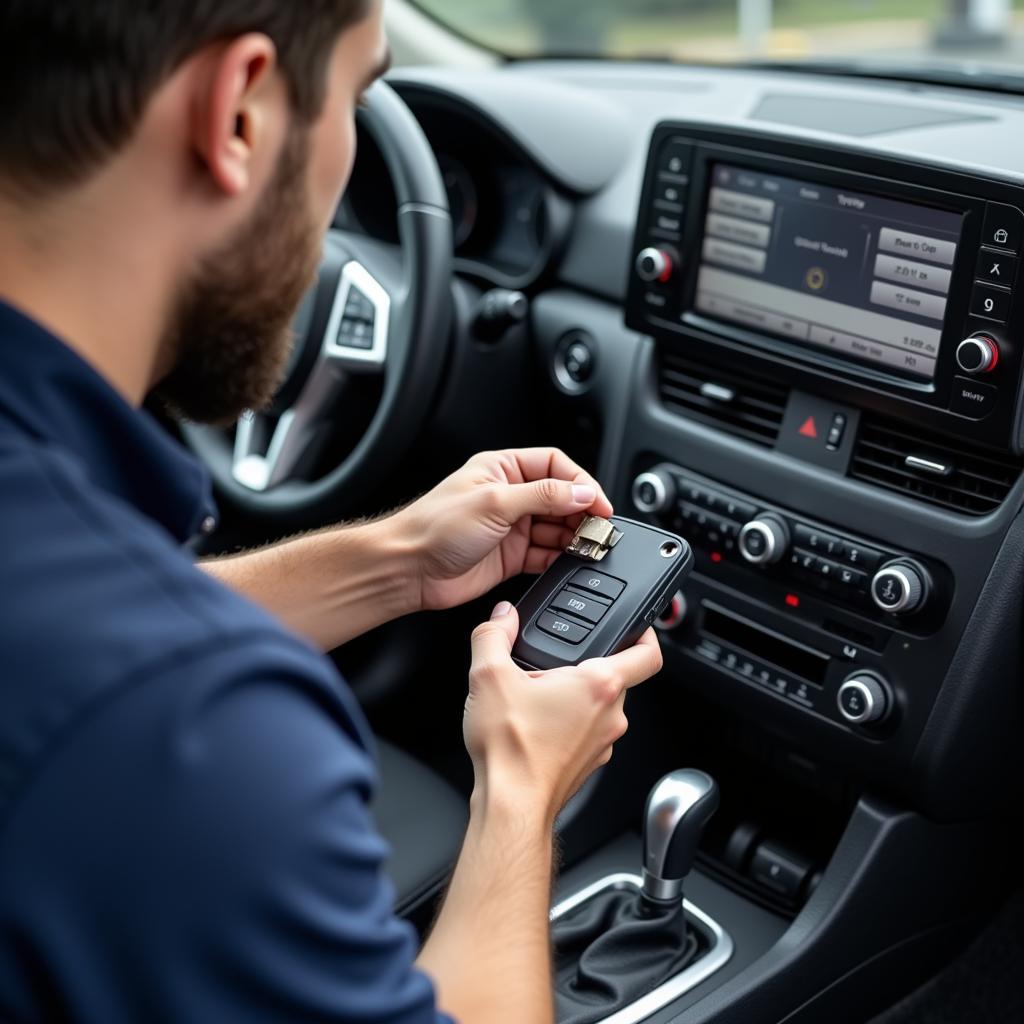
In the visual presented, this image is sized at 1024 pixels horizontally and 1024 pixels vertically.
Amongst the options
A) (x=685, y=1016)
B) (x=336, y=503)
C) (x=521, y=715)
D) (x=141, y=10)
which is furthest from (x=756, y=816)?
(x=141, y=10)

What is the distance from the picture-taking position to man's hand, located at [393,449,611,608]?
134 cm

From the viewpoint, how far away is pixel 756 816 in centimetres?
186

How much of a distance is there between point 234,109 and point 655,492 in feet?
3.33

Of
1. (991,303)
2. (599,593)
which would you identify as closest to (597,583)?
(599,593)

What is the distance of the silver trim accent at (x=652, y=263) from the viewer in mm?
1707

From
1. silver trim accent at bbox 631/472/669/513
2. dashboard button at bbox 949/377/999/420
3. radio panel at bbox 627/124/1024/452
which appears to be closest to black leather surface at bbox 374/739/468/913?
silver trim accent at bbox 631/472/669/513

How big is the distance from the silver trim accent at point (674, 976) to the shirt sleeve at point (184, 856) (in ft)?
2.90

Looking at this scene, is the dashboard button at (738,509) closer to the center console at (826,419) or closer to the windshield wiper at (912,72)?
the center console at (826,419)

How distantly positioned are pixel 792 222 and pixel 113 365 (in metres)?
0.93

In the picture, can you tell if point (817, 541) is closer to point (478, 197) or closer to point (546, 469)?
point (546, 469)

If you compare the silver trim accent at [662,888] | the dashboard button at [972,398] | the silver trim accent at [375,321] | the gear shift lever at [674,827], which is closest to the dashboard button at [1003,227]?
the dashboard button at [972,398]

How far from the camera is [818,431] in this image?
1592 mm

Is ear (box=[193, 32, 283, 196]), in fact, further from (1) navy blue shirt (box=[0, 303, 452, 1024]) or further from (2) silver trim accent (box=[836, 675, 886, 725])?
(2) silver trim accent (box=[836, 675, 886, 725])

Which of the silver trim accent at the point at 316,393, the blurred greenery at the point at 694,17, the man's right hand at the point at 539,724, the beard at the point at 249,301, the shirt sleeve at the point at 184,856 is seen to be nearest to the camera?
the shirt sleeve at the point at 184,856
